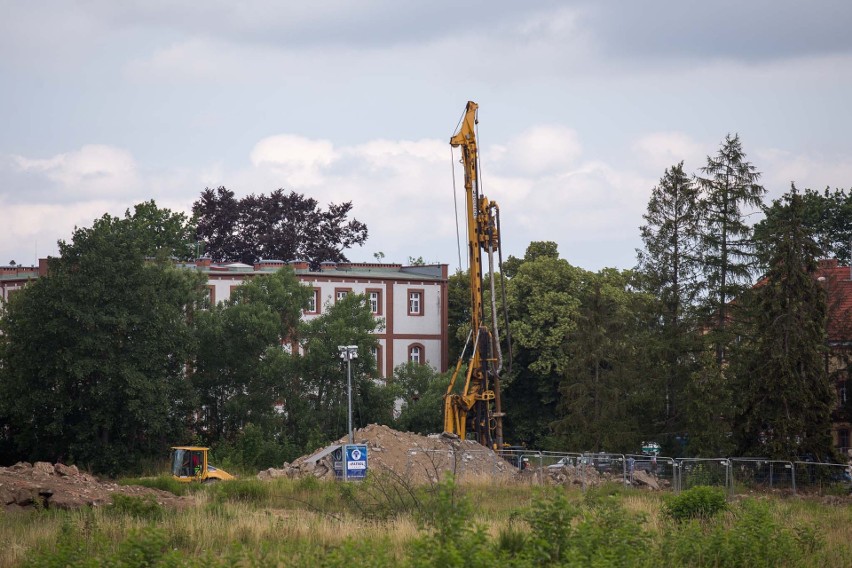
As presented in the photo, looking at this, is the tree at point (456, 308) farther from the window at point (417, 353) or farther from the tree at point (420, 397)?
the tree at point (420, 397)

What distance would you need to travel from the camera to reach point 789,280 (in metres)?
42.9

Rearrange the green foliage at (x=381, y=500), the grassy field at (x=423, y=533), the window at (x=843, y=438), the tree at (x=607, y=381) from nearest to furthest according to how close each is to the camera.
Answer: the grassy field at (x=423, y=533) < the green foliage at (x=381, y=500) < the tree at (x=607, y=381) < the window at (x=843, y=438)

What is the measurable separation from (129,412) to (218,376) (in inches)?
309

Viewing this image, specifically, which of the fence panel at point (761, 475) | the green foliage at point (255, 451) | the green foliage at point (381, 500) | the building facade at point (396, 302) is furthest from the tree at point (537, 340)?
the green foliage at point (381, 500)

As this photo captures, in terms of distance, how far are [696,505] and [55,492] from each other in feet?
50.1

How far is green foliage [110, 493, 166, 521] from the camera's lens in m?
25.7

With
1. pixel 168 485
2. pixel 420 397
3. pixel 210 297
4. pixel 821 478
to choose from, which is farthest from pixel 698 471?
pixel 210 297

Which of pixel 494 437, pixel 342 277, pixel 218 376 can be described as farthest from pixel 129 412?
pixel 342 277

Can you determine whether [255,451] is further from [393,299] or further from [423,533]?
[423,533]

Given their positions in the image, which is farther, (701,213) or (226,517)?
(701,213)

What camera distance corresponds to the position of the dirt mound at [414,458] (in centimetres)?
4322

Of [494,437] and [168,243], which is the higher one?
[168,243]

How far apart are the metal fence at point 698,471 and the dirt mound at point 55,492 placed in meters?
8.45

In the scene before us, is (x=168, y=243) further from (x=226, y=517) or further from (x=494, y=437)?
(x=226, y=517)
